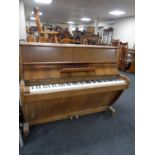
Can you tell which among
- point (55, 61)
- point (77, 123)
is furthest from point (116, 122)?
point (55, 61)

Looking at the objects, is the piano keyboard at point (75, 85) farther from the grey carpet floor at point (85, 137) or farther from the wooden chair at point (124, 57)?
the wooden chair at point (124, 57)

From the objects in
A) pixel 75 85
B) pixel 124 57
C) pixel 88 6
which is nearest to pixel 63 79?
pixel 75 85

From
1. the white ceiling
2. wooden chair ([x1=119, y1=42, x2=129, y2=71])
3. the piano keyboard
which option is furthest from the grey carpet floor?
wooden chair ([x1=119, y1=42, x2=129, y2=71])

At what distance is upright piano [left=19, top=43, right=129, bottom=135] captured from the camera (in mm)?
1749

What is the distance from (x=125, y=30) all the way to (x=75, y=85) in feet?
21.6

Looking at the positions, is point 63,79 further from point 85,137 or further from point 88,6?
point 88,6

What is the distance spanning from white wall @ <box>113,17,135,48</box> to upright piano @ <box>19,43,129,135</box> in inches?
210

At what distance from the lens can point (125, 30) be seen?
24.4ft

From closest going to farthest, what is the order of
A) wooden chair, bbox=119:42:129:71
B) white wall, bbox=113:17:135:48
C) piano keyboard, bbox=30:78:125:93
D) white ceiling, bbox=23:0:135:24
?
piano keyboard, bbox=30:78:125:93, white ceiling, bbox=23:0:135:24, wooden chair, bbox=119:42:129:71, white wall, bbox=113:17:135:48

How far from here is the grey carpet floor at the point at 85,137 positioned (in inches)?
68.6

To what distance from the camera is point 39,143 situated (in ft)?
5.99

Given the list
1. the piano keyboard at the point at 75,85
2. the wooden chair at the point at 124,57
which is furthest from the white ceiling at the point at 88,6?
the piano keyboard at the point at 75,85

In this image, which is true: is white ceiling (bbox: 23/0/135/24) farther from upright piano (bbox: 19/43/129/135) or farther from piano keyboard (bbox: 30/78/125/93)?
piano keyboard (bbox: 30/78/125/93)
